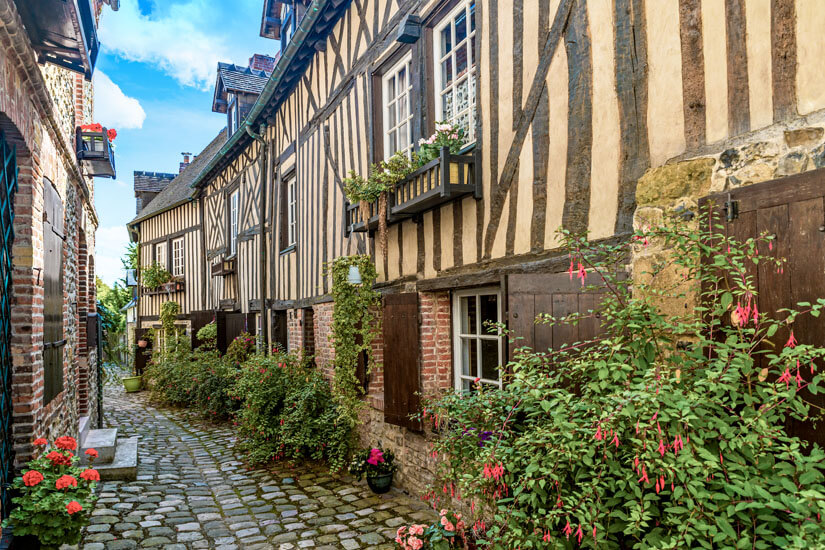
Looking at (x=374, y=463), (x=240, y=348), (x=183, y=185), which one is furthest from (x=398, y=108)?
(x=183, y=185)

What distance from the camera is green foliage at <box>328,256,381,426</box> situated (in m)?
6.04

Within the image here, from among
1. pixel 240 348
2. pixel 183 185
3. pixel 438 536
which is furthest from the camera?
pixel 183 185

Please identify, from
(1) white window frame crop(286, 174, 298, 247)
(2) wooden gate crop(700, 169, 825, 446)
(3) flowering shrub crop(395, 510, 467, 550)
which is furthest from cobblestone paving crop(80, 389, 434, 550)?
(1) white window frame crop(286, 174, 298, 247)

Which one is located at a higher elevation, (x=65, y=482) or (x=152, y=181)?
(x=152, y=181)

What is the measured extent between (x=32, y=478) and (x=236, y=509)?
78.8 inches

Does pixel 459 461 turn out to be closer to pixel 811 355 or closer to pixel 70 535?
pixel 811 355

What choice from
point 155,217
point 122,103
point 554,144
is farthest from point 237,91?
point 122,103

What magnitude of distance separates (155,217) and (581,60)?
16.0m

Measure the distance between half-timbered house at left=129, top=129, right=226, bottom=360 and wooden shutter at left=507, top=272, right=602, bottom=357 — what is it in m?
10.1

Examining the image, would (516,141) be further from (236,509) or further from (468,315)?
(236,509)

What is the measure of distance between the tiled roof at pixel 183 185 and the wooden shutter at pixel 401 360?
11.6 m

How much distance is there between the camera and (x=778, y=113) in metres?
2.36

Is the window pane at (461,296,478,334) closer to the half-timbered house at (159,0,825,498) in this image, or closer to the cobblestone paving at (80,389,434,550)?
the half-timbered house at (159,0,825,498)

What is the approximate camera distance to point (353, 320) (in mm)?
6082
